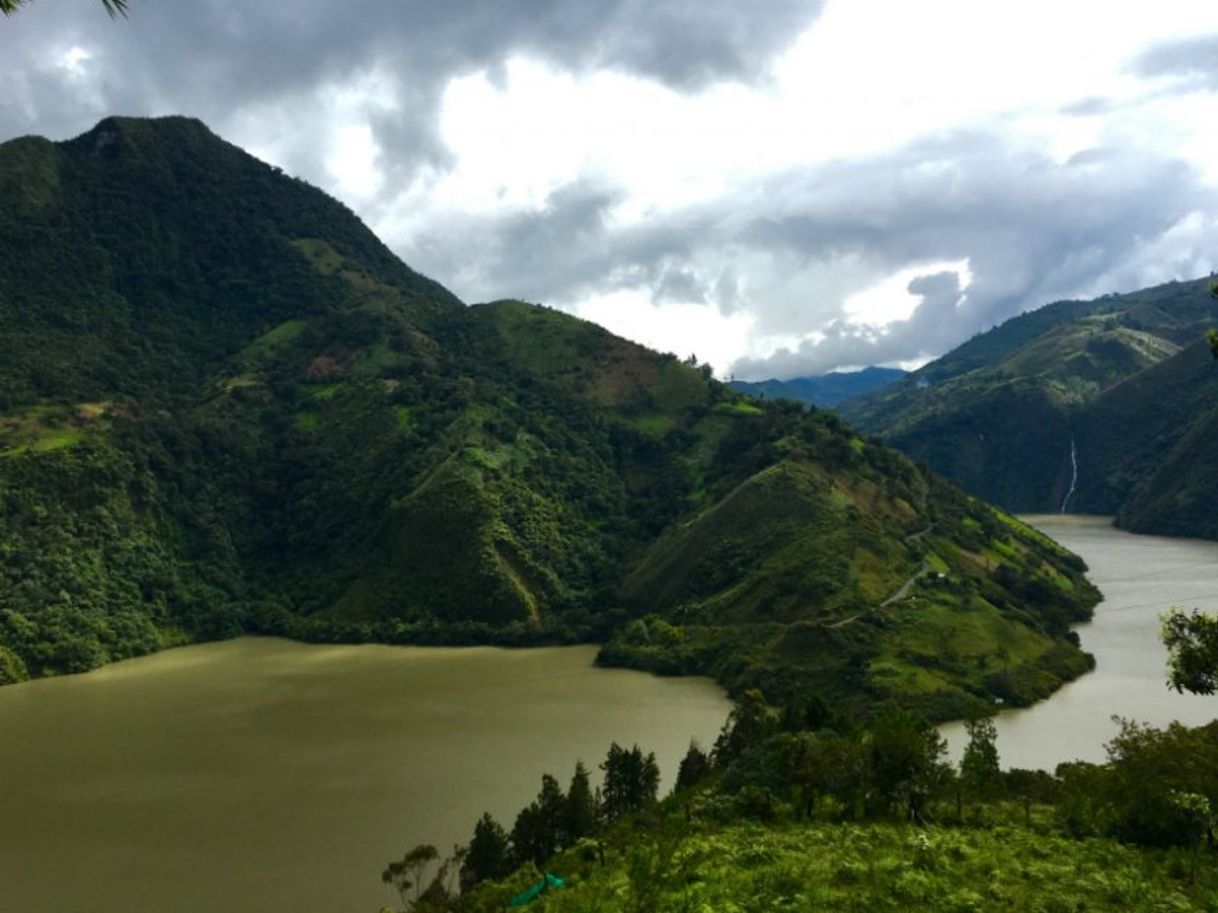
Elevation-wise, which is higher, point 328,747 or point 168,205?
point 168,205

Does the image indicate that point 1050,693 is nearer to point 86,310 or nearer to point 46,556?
point 46,556

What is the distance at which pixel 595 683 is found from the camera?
72688 millimetres

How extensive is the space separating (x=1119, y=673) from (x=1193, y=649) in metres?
64.8

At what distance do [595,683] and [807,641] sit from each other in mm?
17843

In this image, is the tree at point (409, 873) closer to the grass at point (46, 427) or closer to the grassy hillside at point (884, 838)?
→ the grassy hillside at point (884, 838)

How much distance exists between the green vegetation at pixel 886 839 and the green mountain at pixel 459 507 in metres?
32.9

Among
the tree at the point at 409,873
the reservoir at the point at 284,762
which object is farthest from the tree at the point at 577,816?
the reservoir at the point at 284,762

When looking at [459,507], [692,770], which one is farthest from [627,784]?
[459,507]

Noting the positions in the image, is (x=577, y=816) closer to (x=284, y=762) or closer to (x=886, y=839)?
(x=886, y=839)

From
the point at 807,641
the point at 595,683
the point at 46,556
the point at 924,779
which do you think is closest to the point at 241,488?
the point at 46,556

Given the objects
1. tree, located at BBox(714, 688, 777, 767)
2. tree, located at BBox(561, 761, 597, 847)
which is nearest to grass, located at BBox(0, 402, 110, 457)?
tree, located at BBox(561, 761, 597, 847)

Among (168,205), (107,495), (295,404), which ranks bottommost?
(107,495)

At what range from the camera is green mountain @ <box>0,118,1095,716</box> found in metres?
77.7

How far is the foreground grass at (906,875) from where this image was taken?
17312 millimetres
